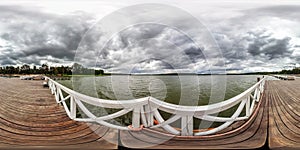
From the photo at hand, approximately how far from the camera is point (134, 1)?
1.56 metres

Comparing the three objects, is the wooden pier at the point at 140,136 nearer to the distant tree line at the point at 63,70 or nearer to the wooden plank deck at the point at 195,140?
the wooden plank deck at the point at 195,140

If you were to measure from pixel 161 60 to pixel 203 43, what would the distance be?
0.96 feet

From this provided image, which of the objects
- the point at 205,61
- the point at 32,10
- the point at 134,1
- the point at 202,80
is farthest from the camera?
the point at 32,10

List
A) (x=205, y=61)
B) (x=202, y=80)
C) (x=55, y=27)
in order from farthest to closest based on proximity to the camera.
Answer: (x=55, y=27) → (x=202, y=80) → (x=205, y=61)

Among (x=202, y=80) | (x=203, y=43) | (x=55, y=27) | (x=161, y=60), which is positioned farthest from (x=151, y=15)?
(x=55, y=27)

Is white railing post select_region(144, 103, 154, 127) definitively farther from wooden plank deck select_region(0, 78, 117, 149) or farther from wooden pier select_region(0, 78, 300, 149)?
wooden plank deck select_region(0, 78, 117, 149)

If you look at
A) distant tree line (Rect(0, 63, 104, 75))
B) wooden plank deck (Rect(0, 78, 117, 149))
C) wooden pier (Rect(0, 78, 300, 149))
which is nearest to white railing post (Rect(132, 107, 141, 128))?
wooden pier (Rect(0, 78, 300, 149))

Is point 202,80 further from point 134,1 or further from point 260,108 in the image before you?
point 260,108

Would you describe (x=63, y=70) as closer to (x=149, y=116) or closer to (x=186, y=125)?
(x=149, y=116)

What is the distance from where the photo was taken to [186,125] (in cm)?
114

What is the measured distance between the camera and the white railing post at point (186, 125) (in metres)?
1.12

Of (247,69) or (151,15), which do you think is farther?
(247,69)

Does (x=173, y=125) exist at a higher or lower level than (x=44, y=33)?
lower

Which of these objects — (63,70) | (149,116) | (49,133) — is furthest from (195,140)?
(63,70)
